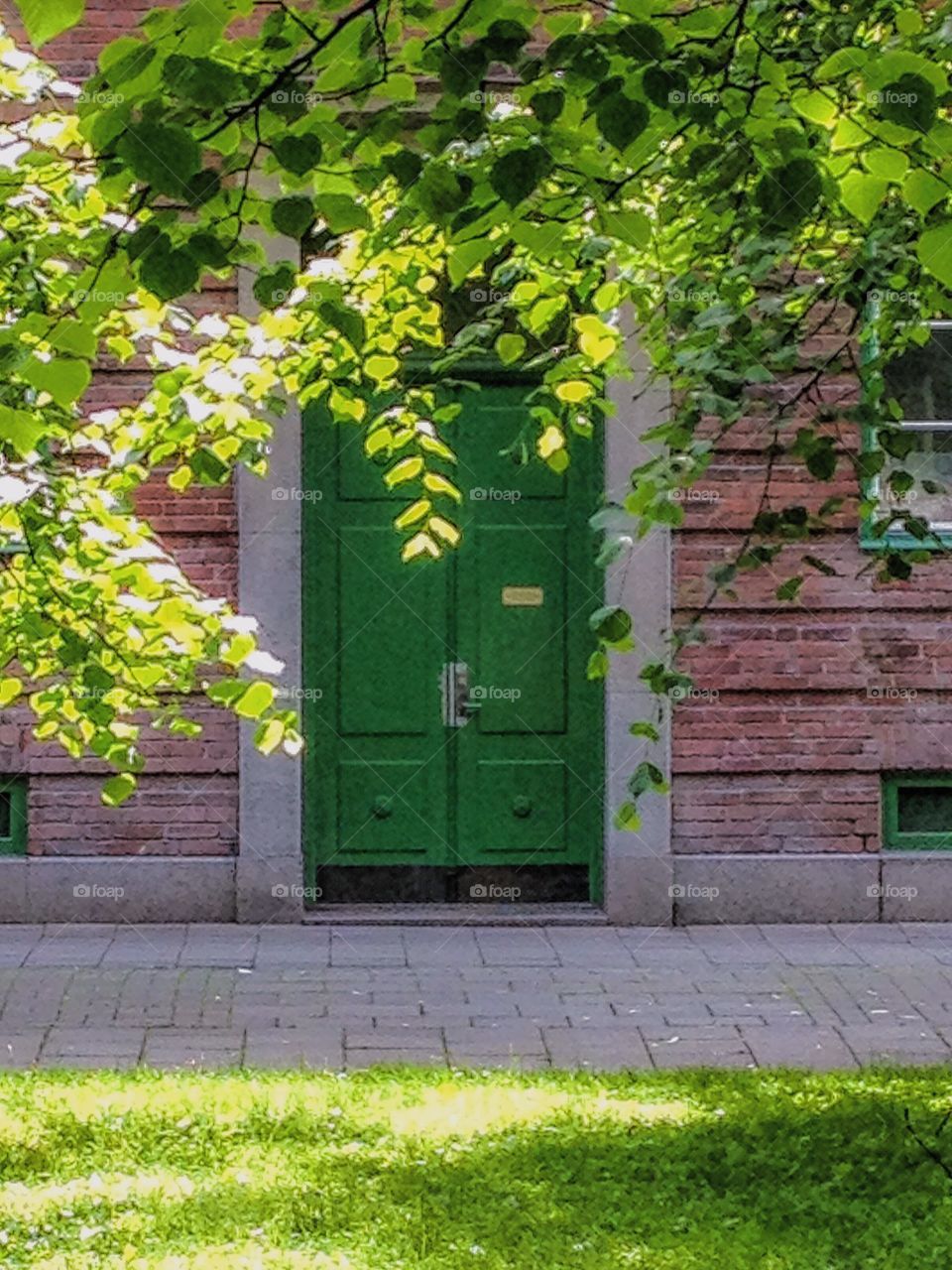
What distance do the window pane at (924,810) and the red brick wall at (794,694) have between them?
22cm

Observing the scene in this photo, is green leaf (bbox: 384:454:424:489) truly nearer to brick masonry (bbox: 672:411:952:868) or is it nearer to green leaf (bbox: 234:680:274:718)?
green leaf (bbox: 234:680:274:718)

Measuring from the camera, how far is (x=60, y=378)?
11.3 ft

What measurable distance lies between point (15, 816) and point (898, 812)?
15.6ft

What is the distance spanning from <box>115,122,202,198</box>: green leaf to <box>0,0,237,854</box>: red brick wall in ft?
24.7

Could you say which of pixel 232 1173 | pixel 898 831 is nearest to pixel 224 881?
pixel 898 831

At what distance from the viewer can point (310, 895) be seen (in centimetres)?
1109

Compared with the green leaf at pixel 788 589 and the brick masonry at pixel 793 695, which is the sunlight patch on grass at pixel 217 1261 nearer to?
the green leaf at pixel 788 589

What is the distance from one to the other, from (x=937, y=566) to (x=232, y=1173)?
6418 mm

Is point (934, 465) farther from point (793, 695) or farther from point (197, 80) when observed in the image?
point (197, 80)

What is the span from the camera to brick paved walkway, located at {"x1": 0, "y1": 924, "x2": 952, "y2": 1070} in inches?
309

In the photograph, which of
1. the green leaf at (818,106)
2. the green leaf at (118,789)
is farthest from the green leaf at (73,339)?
the green leaf at (118,789)

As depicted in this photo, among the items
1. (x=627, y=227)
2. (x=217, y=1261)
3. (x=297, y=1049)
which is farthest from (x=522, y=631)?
(x=627, y=227)

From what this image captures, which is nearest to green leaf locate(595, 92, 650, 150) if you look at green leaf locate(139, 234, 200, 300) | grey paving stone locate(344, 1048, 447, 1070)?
green leaf locate(139, 234, 200, 300)

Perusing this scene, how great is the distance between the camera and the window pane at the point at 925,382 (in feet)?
36.5
